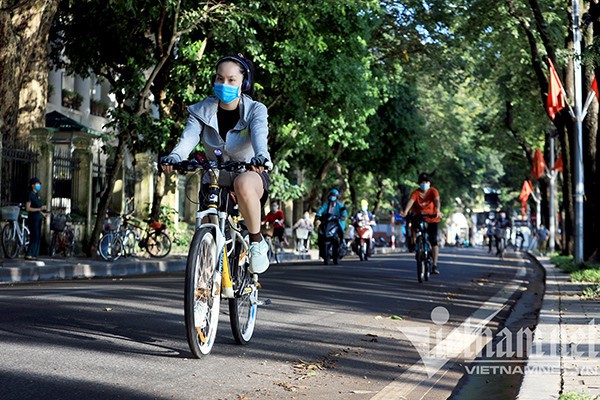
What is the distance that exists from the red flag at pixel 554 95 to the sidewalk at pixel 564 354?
1297cm

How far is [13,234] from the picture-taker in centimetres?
2311

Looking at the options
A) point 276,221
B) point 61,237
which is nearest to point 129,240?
point 61,237

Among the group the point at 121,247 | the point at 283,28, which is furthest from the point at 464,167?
the point at 121,247

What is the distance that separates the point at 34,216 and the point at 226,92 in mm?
17045

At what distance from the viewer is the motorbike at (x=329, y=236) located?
2882 cm

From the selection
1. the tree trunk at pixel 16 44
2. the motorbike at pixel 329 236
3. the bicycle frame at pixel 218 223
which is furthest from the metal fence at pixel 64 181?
the bicycle frame at pixel 218 223

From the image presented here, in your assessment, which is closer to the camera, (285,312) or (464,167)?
(285,312)

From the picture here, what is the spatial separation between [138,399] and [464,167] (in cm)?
7787

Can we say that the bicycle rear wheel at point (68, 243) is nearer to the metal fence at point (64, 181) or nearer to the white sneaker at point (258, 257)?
the metal fence at point (64, 181)

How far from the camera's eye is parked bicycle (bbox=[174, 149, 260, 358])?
6.91 meters

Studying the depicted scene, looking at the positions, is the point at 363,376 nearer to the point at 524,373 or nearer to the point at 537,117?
the point at 524,373

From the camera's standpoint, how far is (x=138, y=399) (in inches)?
230

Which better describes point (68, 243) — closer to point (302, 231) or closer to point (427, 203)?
point (427, 203)

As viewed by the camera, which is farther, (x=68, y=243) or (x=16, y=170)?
(x=68, y=243)
